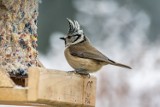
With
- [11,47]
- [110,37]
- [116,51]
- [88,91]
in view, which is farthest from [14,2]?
[110,37]

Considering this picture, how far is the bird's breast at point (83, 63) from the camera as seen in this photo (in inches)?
262

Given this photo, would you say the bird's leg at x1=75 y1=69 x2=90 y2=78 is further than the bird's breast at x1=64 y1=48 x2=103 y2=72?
No

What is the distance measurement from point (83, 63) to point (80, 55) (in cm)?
9

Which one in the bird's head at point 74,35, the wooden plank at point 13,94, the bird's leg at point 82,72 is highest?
the bird's head at point 74,35

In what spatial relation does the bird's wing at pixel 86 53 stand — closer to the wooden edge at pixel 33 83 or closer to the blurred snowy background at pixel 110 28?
→ the wooden edge at pixel 33 83

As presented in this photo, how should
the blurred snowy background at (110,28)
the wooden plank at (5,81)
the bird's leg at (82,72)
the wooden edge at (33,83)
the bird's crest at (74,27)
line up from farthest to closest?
1. the blurred snowy background at (110,28)
2. the bird's crest at (74,27)
3. the bird's leg at (82,72)
4. the wooden plank at (5,81)
5. the wooden edge at (33,83)

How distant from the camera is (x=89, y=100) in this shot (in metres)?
6.38

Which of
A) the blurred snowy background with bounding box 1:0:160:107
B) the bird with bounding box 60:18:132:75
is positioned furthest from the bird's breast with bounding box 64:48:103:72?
the blurred snowy background with bounding box 1:0:160:107

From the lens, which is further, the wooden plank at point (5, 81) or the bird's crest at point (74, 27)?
the bird's crest at point (74, 27)

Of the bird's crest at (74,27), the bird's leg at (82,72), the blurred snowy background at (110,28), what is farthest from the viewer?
the blurred snowy background at (110,28)

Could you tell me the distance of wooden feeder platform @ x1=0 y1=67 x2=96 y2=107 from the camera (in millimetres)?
5836

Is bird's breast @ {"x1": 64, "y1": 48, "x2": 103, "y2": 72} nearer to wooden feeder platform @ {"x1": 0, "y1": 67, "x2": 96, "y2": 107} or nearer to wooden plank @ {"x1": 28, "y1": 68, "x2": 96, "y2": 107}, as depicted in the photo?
wooden plank @ {"x1": 28, "y1": 68, "x2": 96, "y2": 107}

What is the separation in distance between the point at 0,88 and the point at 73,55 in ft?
3.01

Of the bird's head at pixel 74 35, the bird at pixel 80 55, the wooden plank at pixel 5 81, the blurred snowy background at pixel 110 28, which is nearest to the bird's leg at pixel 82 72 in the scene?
the bird at pixel 80 55
